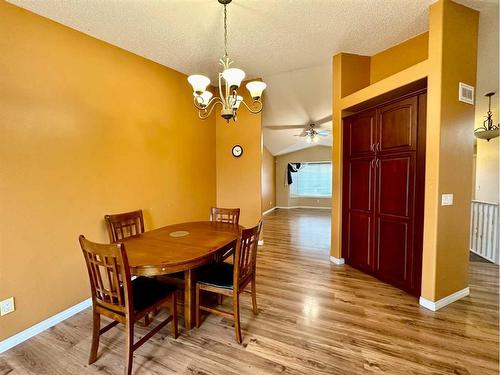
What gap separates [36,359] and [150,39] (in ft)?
10.0

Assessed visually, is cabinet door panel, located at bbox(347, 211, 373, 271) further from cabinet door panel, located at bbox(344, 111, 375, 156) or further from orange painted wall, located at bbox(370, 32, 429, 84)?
orange painted wall, located at bbox(370, 32, 429, 84)

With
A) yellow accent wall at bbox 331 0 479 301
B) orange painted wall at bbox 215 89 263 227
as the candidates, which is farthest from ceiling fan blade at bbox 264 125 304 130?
yellow accent wall at bbox 331 0 479 301

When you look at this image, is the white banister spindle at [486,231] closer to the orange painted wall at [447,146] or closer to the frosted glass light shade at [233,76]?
the orange painted wall at [447,146]

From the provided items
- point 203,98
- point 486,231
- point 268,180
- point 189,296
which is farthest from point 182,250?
point 268,180

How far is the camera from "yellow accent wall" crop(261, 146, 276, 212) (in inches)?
325

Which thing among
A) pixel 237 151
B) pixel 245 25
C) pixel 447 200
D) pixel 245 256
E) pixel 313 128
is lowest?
pixel 245 256

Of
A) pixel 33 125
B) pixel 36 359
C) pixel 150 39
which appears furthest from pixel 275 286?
pixel 150 39

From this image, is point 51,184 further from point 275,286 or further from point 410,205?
point 410,205

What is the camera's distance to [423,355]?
1.65m

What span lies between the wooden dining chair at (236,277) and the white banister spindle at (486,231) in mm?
3713

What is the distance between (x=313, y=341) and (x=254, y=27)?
2.98 meters

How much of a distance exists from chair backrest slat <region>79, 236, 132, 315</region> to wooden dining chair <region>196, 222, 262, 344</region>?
61 centimetres

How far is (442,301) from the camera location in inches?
87.9

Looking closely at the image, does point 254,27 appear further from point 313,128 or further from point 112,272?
point 313,128
